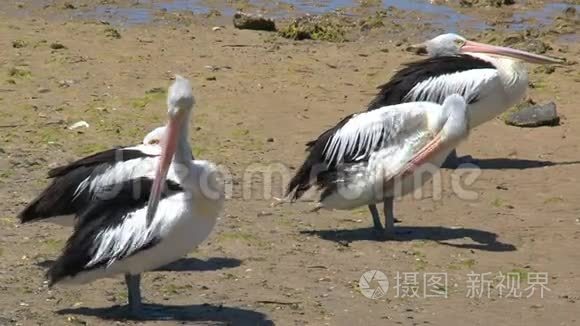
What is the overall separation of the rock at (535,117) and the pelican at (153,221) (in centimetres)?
580

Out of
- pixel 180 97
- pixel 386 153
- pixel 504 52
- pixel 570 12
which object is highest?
pixel 180 97

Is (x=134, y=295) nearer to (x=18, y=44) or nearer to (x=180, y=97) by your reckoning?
(x=180, y=97)

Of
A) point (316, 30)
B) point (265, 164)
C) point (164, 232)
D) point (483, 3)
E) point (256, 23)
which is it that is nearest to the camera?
point (164, 232)

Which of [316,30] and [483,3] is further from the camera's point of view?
[483,3]

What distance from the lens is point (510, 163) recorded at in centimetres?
1177

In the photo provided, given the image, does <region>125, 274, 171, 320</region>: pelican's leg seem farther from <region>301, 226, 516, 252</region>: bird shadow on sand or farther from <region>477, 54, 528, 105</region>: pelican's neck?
<region>477, 54, 528, 105</region>: pelican's neck

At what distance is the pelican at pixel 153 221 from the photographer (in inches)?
293

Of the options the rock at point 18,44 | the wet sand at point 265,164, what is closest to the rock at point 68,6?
the wet sand at point 265,164

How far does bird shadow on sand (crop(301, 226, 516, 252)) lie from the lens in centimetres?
941

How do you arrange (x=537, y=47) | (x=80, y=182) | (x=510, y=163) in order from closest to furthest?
(x=80, y=182) < (x=510, y=163) < (x=537, y=47)

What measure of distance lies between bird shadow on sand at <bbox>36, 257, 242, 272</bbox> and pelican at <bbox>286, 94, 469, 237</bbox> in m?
1.03

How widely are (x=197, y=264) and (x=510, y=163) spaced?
3996 millimetres

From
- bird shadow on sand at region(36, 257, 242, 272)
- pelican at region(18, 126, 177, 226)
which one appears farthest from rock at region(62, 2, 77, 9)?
pelican at region(18, 126, 177, 226)

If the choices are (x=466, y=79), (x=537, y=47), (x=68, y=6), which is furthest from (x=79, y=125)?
(x=68, y=6)
